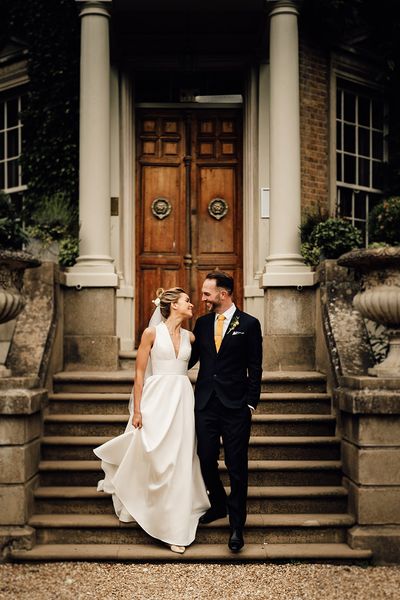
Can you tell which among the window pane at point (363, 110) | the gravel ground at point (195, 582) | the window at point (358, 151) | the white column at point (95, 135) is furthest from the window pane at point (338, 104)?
the gravel ground at point (195, 582)

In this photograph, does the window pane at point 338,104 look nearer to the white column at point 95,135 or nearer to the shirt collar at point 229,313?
the white column at point 95,135

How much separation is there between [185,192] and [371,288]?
411 cm

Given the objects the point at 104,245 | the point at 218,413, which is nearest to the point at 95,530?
the point at 218,413

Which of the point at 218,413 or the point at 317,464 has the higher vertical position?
the point at 218,413

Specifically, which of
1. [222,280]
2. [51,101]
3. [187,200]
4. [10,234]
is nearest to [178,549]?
[222,280]

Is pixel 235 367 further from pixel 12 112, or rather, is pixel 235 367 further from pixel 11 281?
pixel 12 112

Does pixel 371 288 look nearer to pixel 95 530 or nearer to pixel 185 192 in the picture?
pixel 95 530

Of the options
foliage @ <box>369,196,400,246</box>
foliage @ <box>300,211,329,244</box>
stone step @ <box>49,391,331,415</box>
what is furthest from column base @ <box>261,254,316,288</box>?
stone step @ <box>49,391,331,415</box>

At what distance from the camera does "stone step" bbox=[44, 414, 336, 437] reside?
21.4 ft

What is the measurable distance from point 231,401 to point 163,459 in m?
0.67

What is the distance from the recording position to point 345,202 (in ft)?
33.6

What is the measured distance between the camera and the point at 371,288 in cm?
602

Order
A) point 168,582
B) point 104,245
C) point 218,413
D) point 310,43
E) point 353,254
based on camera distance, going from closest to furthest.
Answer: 1. point 168,582
2. point 218,413
3. point 353,254
4. point 104,245
5. point 310,43

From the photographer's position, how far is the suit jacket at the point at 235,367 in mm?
5438
